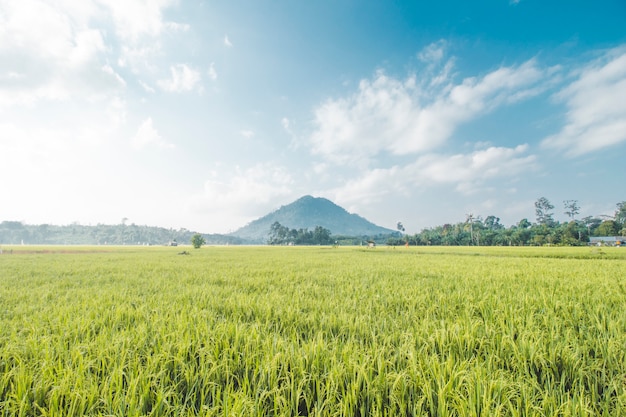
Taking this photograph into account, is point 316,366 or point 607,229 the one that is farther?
point 607,229

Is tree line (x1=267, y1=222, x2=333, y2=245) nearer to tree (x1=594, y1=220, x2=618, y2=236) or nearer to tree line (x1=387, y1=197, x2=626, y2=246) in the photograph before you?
tree line (x1=387, y1=197, x2=626, y2=246)

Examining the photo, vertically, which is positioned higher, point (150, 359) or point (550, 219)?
point (550, 219)

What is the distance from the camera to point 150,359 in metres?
2.48

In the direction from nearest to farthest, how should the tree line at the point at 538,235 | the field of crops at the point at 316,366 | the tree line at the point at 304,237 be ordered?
the field of crops at the point at 316,366, the tree line at the point at 538,235, the tree line at the point at 304,237

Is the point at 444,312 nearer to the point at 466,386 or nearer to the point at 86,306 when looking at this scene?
the point at 466,386

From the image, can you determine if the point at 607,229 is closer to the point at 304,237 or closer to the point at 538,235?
the point at 538,235

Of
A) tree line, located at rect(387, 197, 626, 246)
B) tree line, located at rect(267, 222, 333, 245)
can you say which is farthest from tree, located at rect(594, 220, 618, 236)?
tree line, located at rect(267, 222, 333, 245)

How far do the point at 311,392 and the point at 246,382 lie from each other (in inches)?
20.4

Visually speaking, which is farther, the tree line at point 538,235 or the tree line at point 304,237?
the tree line at point 304,237

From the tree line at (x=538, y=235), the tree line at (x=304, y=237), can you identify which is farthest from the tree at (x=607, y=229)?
the tree line at (x=304, y=237)

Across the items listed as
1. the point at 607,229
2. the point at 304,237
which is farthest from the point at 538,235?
the point at 304,237

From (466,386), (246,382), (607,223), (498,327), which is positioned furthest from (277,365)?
(607,223)

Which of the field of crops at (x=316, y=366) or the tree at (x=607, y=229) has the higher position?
the tree at (x=607, y=229)

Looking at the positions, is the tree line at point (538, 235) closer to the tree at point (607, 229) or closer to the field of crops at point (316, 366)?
the tree at point (607, 229)
